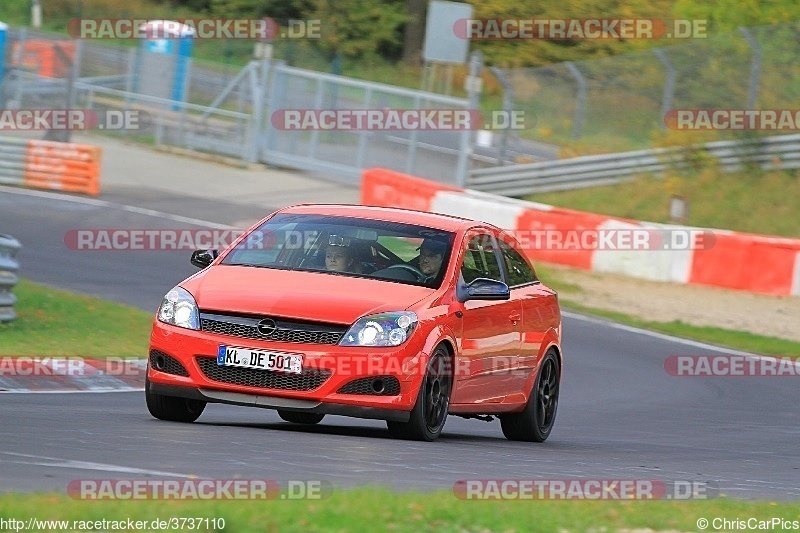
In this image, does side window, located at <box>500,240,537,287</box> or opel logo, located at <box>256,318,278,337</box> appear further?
side window, located at <box>500,240,537,287</box>

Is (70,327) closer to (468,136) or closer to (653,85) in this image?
(653,85)

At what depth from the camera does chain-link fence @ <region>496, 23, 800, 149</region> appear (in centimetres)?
2788

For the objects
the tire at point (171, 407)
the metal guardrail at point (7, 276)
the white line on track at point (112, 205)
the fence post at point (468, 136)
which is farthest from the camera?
the fence post at point (468, 136)

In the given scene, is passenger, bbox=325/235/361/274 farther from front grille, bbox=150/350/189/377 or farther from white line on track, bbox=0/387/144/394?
white line on track, bbox=0/387/144/394

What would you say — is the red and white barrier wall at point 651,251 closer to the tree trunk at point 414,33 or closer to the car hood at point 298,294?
the car hood at point 298,294

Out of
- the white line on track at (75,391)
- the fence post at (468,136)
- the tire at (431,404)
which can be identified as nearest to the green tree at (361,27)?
the fence post at (468,136)

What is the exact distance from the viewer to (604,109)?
3039cm

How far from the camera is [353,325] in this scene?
9.12 m

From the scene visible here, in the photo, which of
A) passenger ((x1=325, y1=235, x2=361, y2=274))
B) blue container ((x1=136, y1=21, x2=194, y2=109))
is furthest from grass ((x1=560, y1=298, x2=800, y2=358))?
blue container ((x1=136, y1=21, x2=194, y2=109))

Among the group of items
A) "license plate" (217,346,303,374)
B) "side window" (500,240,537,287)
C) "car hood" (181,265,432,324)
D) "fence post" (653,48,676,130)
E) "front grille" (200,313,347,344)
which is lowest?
"license plate" (217,346,303,374)

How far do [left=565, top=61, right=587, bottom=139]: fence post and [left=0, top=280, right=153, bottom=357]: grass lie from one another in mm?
14974

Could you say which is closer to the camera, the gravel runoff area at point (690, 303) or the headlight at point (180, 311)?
the headlight at point (180, 311)

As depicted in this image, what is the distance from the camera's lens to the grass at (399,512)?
5.78m

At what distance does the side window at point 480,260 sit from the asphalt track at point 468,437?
1.12 metres
